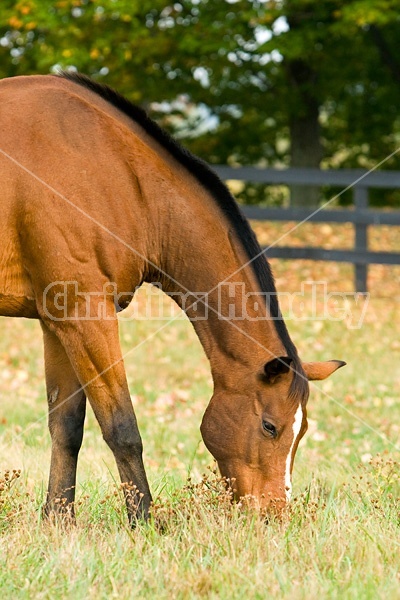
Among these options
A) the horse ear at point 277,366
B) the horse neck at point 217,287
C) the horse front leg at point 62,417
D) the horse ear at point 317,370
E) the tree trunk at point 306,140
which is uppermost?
the tree trunk at point 306,140

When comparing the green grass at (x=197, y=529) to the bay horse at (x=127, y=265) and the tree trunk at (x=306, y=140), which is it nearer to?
the bay horse at (x=127, y=265)

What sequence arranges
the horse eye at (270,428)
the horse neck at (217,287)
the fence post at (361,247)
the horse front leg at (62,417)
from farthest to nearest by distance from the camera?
the fence post at (361,247), the horse front leg at (62,417), the horse neck at (217,287), the horse eye at (270,428)

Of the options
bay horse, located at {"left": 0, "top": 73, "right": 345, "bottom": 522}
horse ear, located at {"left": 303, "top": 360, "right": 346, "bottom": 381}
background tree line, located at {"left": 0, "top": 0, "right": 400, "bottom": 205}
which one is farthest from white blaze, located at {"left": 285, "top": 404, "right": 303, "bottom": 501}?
background tree line, located at {"left": 0, "top": 0, "right": 400, "bottom": 205}

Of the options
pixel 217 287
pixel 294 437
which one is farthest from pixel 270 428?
pixel 217 287

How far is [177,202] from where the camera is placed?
3.99 meters

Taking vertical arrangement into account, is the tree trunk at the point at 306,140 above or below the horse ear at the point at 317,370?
above

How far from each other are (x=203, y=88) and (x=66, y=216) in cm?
1392

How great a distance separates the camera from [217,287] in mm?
3953

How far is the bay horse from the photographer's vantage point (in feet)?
12.3

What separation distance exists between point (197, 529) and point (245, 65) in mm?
13923

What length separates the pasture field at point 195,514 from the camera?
313cm

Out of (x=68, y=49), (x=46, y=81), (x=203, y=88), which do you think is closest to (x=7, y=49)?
(x=68, y=49)

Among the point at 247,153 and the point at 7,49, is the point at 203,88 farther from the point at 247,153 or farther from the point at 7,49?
the point at 7,49

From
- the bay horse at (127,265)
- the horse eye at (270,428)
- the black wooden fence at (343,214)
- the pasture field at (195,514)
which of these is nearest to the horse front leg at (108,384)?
the bay horse at (127,265)
